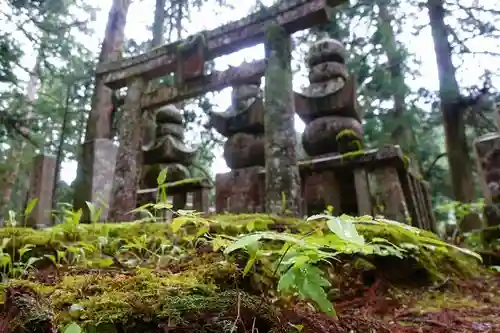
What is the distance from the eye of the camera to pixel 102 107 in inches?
355

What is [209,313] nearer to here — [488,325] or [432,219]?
[488,325]

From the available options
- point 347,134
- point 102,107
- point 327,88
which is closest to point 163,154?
point 102,107

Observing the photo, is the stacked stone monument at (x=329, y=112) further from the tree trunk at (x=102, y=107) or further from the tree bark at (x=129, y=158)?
the tree trunk at (x=102, y=107)

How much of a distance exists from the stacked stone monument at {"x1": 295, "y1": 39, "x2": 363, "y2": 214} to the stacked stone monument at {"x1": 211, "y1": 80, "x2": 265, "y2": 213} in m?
0.71

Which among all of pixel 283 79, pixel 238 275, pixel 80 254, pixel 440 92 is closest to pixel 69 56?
pixel 283 79

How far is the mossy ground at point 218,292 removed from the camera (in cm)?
89

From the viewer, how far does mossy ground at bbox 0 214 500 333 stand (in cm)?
89

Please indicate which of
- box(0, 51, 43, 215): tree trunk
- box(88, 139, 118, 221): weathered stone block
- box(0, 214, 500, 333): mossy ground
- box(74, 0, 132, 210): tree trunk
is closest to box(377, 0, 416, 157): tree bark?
box(74, 0, 132, 210): tree trunk

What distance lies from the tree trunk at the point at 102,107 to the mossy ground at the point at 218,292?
16.3ft

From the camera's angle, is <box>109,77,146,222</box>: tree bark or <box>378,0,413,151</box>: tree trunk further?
<box>378,0,413,151</box>: tree trunk

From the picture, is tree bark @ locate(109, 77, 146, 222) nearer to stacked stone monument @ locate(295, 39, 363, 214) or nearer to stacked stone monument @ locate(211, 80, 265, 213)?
stacked stone monument @ locate(211, 80, 265, 213)

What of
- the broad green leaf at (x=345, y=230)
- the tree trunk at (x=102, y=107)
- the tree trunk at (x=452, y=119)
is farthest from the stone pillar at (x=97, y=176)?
the tree trunk at (x=452, y=119)

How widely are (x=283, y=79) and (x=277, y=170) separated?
1.31m

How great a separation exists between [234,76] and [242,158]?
130cm
